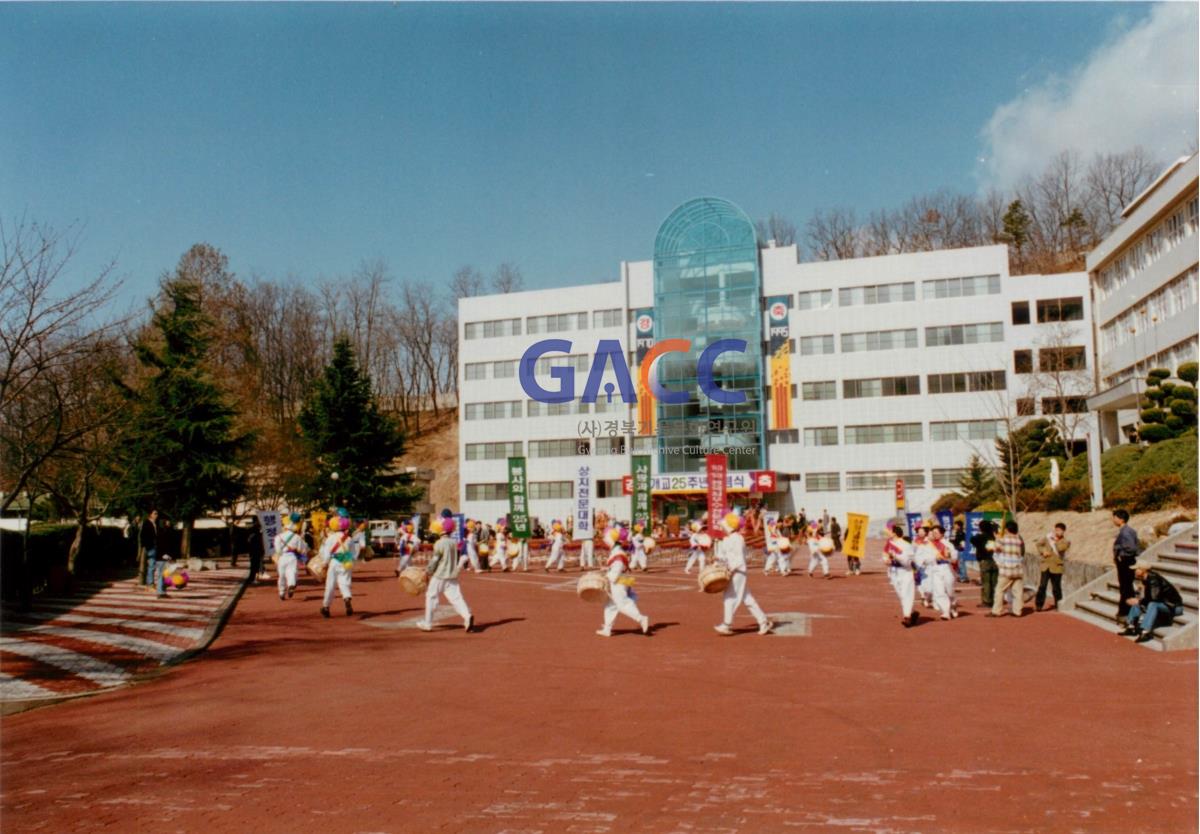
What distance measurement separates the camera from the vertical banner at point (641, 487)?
3684 cm

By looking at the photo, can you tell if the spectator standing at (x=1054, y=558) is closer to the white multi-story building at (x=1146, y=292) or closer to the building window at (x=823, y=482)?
the white multi-story building at (x=1146, y=292)

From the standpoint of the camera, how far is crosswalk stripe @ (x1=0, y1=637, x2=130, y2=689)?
38.2 ft

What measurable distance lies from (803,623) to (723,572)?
247 cm

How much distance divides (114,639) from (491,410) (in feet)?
165

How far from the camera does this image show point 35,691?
1071 centimetres

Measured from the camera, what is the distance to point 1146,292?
42188 mm

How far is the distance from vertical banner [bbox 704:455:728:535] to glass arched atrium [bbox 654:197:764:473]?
2355 cm

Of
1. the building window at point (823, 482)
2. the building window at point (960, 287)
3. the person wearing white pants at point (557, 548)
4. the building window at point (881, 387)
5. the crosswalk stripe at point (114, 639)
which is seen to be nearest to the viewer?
the crosswalk stripe at point (114, 639)

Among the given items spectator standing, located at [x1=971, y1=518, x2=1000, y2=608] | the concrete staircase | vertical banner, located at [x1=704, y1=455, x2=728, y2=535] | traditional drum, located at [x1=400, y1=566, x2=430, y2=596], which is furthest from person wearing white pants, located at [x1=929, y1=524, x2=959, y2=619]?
vertical banner, located at [x1=704, y1=455, x2=728, y2=535]

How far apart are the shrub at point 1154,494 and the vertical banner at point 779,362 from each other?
1372 inches

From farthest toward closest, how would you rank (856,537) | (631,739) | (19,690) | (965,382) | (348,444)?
(965,382) → (348,444) → (856,537) → (19,690) → (631,739)

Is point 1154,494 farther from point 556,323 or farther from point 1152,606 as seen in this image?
point 556,323

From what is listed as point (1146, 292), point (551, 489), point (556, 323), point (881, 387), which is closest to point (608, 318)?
point (556, 323)

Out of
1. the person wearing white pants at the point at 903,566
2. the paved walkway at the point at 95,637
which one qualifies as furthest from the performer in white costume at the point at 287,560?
the person wearing white pants at the point at 903,566
